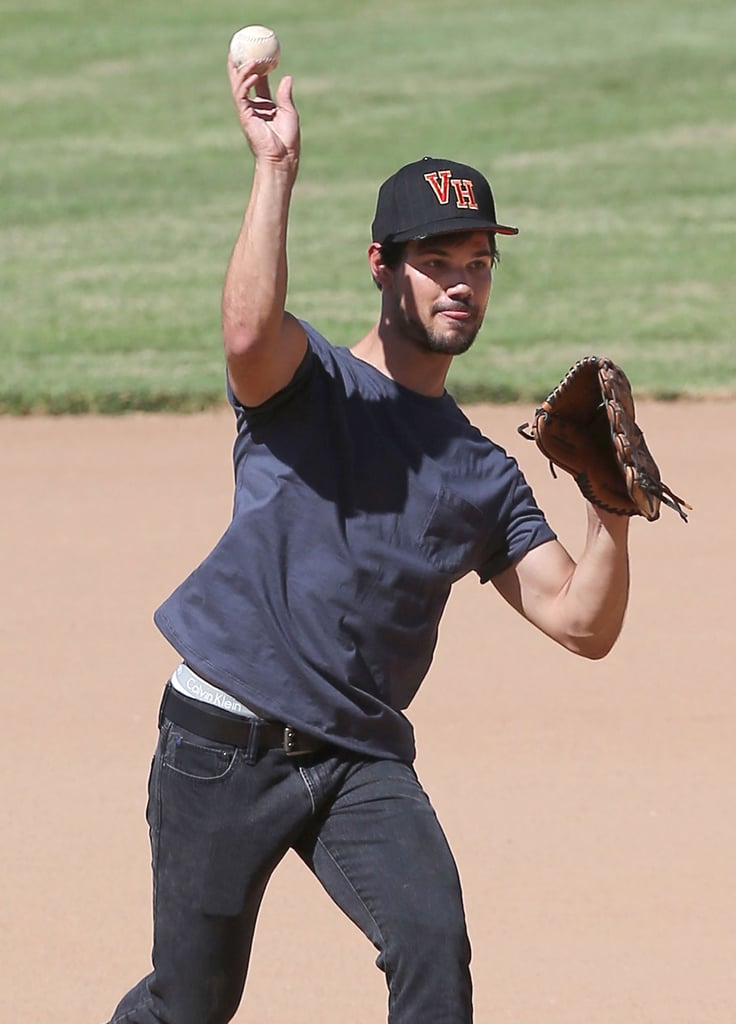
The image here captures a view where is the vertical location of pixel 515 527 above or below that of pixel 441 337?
below

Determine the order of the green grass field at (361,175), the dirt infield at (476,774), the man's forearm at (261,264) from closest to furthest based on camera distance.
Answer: the man's forearm at (261,264), the dirt infield at (476,774), the green grass field at (361,175)

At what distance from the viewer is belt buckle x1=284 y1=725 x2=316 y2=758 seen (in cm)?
362

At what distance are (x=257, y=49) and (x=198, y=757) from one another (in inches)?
53.8

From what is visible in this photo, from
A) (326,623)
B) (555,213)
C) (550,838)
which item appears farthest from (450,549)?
(555,213)

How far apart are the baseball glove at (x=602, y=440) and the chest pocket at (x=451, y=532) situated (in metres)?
0.22

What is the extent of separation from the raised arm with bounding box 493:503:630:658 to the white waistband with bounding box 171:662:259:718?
0.67m

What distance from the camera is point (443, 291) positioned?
3.68 metres

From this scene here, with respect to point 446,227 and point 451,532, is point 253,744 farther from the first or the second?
point 446,227

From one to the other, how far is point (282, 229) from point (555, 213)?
1165cm

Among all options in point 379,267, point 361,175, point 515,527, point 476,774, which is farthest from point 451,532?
point 361,175

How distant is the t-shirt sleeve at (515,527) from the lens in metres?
3.88

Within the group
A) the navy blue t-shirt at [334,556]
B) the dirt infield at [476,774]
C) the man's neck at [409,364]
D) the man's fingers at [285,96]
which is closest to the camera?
the man's fingers at [285,96]

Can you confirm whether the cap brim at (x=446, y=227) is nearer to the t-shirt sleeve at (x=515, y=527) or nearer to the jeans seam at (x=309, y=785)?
the t-shirt sleeve at (x=515, y=527)

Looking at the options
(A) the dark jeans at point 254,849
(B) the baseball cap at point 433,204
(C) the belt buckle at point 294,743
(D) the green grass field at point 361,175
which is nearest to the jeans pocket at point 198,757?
(A) the dark jeans at point 254,849
